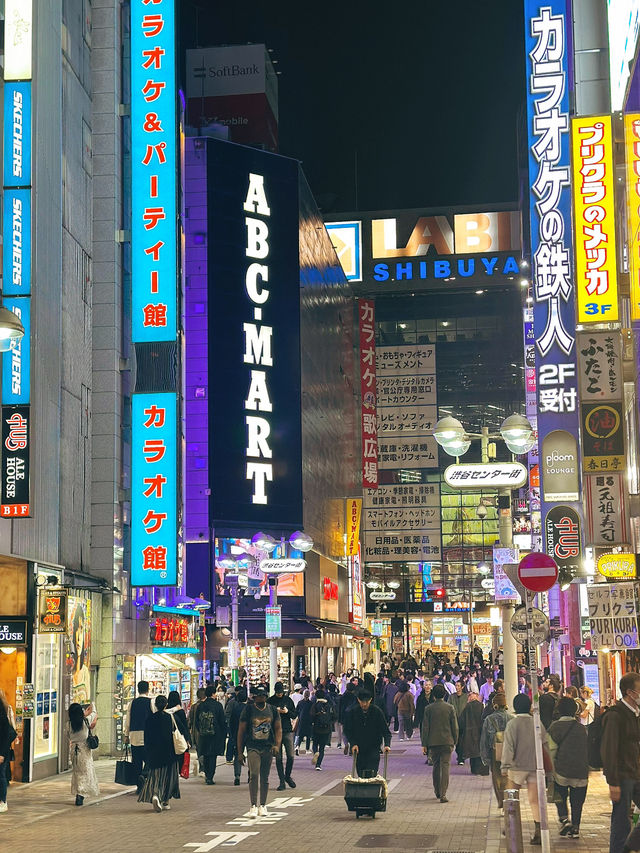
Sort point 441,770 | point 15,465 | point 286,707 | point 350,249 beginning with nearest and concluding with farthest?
1. point 441,770
2. point 15,465
3. point 286,707
4. point 350,249

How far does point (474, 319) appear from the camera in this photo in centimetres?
10875

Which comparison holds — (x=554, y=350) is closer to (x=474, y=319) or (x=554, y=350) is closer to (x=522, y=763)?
(x=522, y=763)

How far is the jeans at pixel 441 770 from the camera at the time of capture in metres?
20.1

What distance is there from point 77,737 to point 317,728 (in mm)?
8395

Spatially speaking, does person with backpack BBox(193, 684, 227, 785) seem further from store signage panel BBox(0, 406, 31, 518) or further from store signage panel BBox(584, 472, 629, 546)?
store signage panel BBox(584, 472, 629, 546)

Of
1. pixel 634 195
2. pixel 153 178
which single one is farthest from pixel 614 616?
pixel 153 178

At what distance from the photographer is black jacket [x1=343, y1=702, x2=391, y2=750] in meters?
17.8

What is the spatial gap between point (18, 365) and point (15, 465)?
1.85 meters

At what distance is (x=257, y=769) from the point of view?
716 inches

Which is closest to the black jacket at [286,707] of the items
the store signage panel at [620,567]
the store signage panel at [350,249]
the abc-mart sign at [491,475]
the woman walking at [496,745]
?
the woman walking at [496,745]

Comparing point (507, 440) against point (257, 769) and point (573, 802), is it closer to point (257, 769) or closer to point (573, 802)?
point (573, 802)

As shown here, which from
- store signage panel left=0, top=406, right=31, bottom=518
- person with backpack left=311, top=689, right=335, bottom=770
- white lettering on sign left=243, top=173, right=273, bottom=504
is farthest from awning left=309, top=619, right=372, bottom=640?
store signage panel left=0, top=406, right=31, bottom=518

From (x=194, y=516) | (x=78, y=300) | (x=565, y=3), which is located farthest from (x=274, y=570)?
(x=194, y=516)

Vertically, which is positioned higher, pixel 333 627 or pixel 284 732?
pixel 333 627
